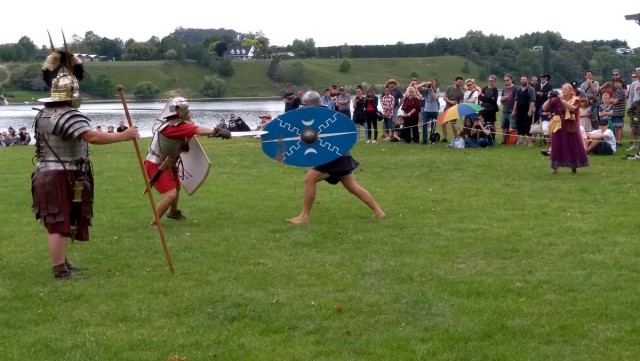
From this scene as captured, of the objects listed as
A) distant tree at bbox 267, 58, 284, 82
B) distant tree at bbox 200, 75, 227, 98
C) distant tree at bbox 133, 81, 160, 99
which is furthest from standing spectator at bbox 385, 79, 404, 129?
distant tree at bbox 267, 58, 284, 82

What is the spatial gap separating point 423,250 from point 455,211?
2.52 m

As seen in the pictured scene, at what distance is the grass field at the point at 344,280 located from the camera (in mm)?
5621

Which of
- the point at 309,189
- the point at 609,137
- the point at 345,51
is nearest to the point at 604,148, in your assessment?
the point at 609,137

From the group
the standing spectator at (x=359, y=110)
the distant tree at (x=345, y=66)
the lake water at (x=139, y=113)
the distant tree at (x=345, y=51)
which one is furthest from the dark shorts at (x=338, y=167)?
the distant tree at (x=345, y=51)

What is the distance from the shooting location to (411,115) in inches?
849

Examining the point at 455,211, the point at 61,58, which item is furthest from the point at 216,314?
the point at 455,211

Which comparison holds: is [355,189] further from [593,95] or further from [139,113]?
[139,113]

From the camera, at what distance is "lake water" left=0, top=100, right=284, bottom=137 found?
4944cm

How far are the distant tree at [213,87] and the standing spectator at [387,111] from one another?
212 ft

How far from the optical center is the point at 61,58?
7.79 m

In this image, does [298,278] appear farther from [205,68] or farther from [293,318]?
[205,68]

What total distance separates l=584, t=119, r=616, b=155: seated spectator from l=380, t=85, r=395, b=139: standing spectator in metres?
6.17

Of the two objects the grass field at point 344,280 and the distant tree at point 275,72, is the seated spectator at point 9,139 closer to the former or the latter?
the grass field at point 344,280

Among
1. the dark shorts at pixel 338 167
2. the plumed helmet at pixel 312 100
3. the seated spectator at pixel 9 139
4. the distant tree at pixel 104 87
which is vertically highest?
the plumed helmet at pixel 312 100
